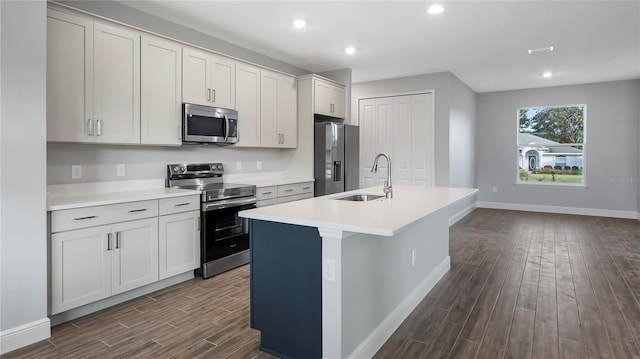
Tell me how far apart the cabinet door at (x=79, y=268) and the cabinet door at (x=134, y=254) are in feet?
0.20

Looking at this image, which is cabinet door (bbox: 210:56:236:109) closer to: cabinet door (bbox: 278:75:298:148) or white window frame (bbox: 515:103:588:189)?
cabinet door (bbox: 278:75:298:148)

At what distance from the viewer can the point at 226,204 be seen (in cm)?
370

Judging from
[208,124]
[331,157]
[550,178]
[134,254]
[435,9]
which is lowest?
[134,254]

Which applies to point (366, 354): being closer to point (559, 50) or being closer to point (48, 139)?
point (48, 139)

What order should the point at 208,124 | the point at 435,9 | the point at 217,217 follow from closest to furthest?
the point at 435,9 → the point at 217,217 → the point at 208,124

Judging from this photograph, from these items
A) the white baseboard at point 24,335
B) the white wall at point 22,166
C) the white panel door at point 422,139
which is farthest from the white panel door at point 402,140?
the white baseboard at point 24,335

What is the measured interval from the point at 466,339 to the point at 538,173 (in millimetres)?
6738

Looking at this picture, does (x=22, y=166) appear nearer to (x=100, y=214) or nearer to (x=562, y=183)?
(x=100, y=214)

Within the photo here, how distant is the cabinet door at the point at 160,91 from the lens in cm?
335

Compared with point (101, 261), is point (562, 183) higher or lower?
higher

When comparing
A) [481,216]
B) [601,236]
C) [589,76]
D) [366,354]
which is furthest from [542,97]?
[366,354]

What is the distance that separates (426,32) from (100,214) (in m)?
3.61

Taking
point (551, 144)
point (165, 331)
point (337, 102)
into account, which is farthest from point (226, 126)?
point (551, 144)

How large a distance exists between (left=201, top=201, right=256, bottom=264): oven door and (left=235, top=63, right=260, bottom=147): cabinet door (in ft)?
2.89
